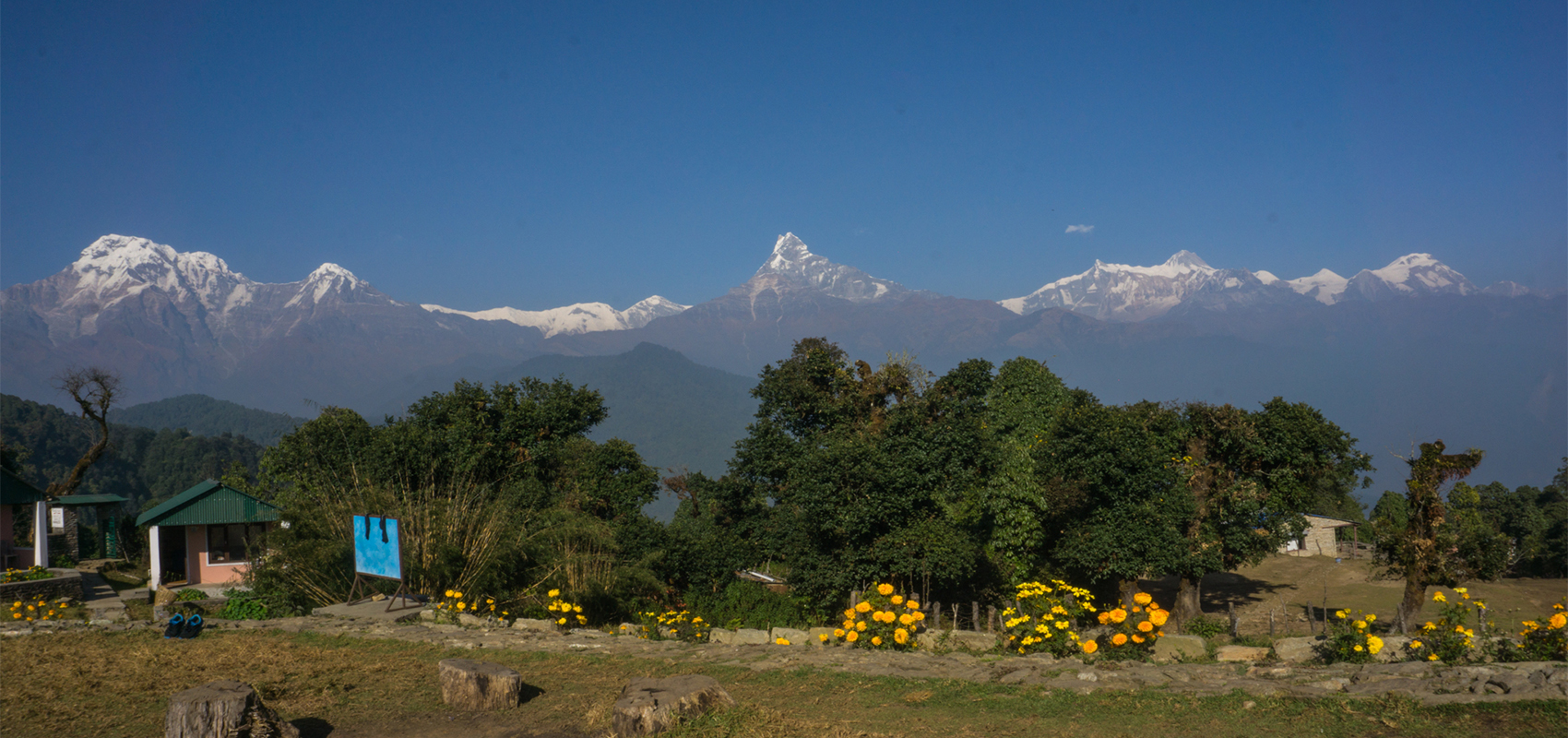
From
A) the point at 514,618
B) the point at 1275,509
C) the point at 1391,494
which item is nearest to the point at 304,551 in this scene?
the point at 514,618

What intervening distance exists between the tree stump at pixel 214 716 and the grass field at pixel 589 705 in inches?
34.4

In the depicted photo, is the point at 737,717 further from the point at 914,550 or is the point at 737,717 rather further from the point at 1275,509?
the point at 1275,509

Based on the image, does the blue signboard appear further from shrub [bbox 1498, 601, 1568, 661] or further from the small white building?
the small white building

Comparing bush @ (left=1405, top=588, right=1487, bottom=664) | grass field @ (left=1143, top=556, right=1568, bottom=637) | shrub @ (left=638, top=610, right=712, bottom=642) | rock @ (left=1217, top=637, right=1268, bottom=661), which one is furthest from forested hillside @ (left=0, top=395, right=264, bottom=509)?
bush @ (left=1405, top=588, right=1487, bottom=664)

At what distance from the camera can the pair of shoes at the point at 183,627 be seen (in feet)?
33.2

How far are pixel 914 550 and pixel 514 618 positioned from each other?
28.0 ft

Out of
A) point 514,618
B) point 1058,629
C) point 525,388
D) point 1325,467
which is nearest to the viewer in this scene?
point 1058,629

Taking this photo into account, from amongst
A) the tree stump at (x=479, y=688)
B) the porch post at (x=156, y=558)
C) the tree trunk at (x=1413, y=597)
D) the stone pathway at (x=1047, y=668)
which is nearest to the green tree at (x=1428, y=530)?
the tree trunk at (x=1413, y=597)

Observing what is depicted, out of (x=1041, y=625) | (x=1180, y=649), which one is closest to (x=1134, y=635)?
(x=1041, y=625)

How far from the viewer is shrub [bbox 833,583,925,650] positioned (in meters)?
9.76

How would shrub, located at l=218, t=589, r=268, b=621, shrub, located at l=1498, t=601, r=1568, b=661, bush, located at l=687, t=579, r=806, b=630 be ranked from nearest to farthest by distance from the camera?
shrub, located at l=1498, t=601, r=1568, b=661 < shrub, located at l=218, t=589, r=268, b=621 < bush, located at l=687, t=579, r=806, b=630

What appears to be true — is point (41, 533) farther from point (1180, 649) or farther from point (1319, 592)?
A: point (1319, 592)

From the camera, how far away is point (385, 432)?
24.8 metres

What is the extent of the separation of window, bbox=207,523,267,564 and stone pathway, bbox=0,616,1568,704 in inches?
591
